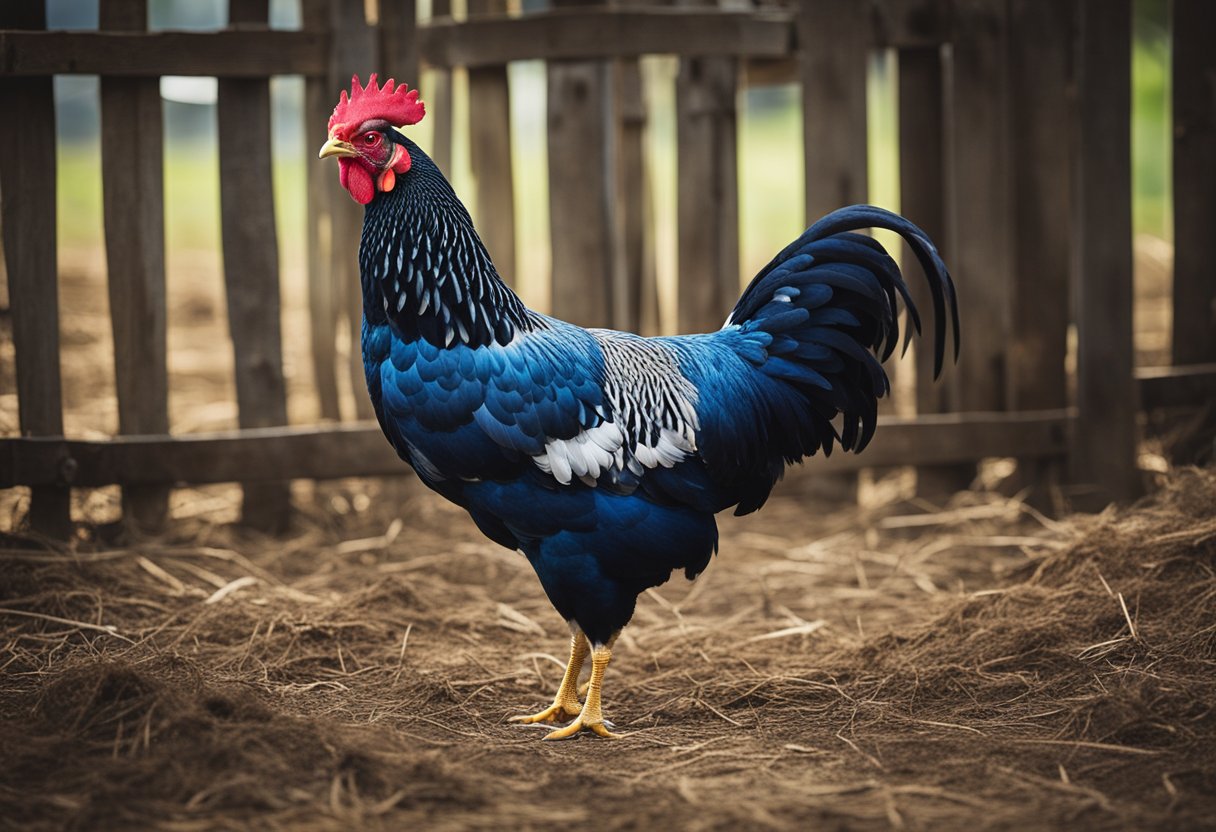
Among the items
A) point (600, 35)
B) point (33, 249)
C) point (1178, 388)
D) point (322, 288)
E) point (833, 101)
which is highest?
point (600, 35)

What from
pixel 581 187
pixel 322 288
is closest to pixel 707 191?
pixel 581 187

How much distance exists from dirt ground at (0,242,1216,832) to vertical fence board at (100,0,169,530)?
0.52m

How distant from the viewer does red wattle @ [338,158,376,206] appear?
3934mm

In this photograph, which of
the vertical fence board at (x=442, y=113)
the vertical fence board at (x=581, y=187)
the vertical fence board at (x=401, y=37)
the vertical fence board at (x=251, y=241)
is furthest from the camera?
the vertical fence board at (x=442, y=113)

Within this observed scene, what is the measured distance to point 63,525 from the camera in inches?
223

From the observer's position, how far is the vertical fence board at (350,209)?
583cm

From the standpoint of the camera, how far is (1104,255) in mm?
6141

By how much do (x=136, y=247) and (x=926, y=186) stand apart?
14.0 ft

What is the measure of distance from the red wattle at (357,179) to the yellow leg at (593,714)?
69.2 inches

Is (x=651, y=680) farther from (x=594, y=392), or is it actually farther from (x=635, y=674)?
(x=594, y=392)

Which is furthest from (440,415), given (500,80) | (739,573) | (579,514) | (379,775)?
(500,80)

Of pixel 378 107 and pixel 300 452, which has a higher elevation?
pixel 378 107

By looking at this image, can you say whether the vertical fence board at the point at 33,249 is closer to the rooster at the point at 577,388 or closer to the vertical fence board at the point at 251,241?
the vertical fence board at the point at 251,241

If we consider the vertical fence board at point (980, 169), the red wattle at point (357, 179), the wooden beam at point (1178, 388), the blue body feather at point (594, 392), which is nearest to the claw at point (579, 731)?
the blue body feather at point (594, 392)
